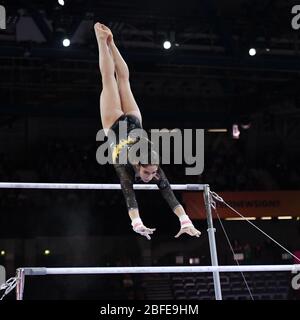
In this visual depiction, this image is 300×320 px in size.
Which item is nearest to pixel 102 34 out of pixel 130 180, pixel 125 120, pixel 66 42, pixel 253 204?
pixel 125 120

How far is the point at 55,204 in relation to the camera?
10.8 meters

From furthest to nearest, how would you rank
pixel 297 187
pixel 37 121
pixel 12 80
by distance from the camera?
pixel 37 121
pixel 297 187
pixel 12 80

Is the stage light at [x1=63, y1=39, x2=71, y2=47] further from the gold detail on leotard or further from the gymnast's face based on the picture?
the gymnast's face

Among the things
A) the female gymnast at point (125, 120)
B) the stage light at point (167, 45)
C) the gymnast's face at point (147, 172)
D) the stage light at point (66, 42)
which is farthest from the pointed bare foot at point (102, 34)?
the stage light at point (167, 45)

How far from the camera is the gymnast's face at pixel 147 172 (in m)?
3.90

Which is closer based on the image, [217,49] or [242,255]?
[217,49]

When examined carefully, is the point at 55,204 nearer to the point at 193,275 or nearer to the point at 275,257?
the point at 193,275

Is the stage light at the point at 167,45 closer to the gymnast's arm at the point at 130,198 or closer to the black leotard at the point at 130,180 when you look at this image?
the black leotard at the point at 130,180

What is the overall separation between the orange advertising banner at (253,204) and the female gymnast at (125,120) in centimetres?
639

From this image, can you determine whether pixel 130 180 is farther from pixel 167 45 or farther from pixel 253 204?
pixel 253 204

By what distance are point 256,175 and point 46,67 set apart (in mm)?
5127

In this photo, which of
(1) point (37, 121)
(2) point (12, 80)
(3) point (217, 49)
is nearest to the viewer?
(3) point (217, 49)

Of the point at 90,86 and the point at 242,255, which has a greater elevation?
the point at 90,86

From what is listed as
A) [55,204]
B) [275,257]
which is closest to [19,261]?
[55,204]
